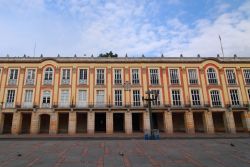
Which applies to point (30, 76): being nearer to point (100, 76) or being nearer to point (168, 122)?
point (100, 76)

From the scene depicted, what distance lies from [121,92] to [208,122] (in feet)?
48.0

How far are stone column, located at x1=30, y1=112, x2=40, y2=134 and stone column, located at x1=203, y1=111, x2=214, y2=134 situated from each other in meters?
26.3

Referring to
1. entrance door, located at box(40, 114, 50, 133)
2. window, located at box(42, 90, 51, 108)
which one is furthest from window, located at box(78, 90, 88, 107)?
entrance door, located at box(40, 114, 50, 133)

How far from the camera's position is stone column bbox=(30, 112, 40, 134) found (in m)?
27.7

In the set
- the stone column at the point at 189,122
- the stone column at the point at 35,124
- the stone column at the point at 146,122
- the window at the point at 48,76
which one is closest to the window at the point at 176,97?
the stone column at the point at 189,122

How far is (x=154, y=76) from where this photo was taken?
3106 cm

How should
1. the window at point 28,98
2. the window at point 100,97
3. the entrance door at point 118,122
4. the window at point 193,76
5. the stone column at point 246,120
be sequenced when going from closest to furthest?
the window at point 28,98, the stone column at point 246,120, the window at point 100,97, the window at point 193,76, the entrance door at point 118,122

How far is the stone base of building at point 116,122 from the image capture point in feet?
92.4

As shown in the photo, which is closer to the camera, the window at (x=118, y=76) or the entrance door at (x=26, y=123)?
the window at (x=118, y=76)

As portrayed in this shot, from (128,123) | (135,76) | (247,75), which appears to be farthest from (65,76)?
(247,75)

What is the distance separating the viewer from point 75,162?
8.77m

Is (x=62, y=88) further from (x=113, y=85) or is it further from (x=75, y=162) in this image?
(x=75, y=162)

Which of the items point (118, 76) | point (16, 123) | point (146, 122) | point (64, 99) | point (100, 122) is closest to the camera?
point (16, 123)

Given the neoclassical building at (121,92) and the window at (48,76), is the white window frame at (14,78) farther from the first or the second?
the window at (48,76)
